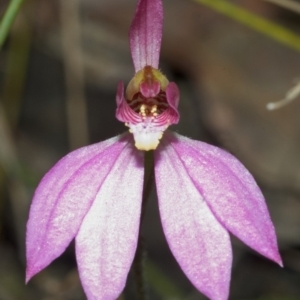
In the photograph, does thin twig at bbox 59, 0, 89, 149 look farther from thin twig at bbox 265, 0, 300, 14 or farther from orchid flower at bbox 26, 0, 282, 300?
orchid flower at bbox 26, 0, 282, 300

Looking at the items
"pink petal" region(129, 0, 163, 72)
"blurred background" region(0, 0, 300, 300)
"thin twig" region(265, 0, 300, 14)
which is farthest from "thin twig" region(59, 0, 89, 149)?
"pink petal" region(129, 0, 163, 72)

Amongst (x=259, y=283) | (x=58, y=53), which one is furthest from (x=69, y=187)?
(x=58, y=53)

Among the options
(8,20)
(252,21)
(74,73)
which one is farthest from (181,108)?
(8,20)

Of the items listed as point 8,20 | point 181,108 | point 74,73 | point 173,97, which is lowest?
A: point 173,97

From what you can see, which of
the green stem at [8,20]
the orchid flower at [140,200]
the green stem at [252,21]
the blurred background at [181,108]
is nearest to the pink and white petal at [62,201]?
the orchid flower at [140,200]

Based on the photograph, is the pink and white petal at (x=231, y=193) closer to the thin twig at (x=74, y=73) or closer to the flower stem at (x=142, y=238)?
the flower stem at (x=142, y=238)

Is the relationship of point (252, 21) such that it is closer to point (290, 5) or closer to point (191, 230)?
point (290, 5)
